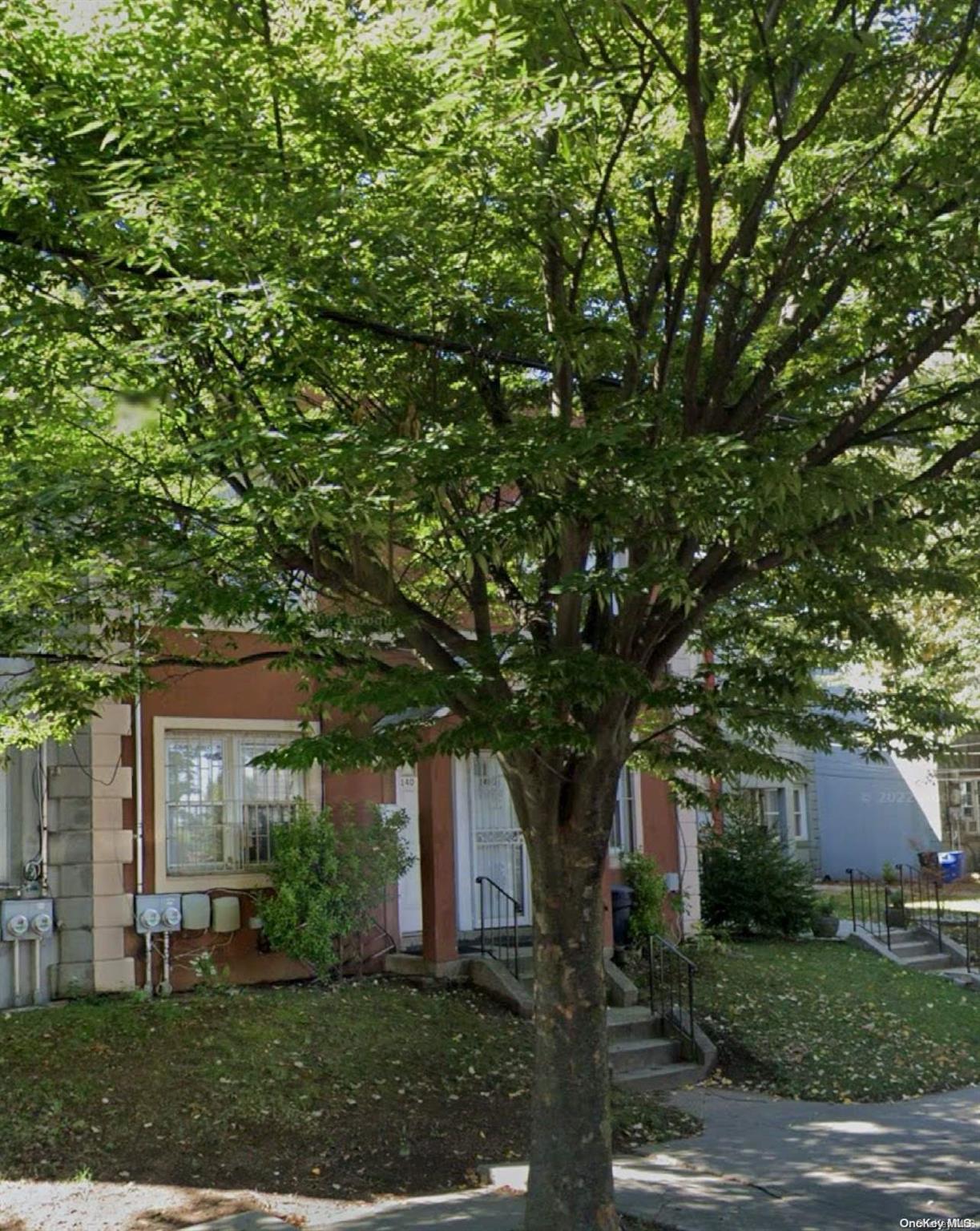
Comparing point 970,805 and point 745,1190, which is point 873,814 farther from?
point 745,1190

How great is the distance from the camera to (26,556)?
7117 millimetres

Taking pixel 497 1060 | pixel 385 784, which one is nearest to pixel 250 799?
pixel 385 784

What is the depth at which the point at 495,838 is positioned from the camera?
1616 cm

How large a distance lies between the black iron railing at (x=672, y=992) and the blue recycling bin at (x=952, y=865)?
16356 mm

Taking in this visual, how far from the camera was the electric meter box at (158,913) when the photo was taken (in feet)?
41.8

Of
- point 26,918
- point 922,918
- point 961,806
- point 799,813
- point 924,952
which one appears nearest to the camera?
point 26,918

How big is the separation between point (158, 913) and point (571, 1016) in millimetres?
6442

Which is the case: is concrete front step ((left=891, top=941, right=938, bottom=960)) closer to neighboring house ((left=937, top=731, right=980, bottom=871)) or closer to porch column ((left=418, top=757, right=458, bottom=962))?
porch column ((left=418, top=757, right=458, bottom=962))

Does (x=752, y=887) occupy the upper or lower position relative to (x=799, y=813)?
lower

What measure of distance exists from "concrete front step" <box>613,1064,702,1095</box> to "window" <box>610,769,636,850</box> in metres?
5.09

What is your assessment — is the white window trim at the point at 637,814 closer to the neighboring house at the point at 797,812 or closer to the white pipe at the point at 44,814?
the white pipe at the point at 44,814

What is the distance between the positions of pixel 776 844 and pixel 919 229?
47.5 feet

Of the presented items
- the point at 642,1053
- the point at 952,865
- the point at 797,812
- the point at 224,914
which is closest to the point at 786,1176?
the point at 642,1053

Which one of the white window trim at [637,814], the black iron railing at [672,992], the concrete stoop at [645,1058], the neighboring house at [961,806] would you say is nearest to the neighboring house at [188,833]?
the black iron railing at [672,992]
